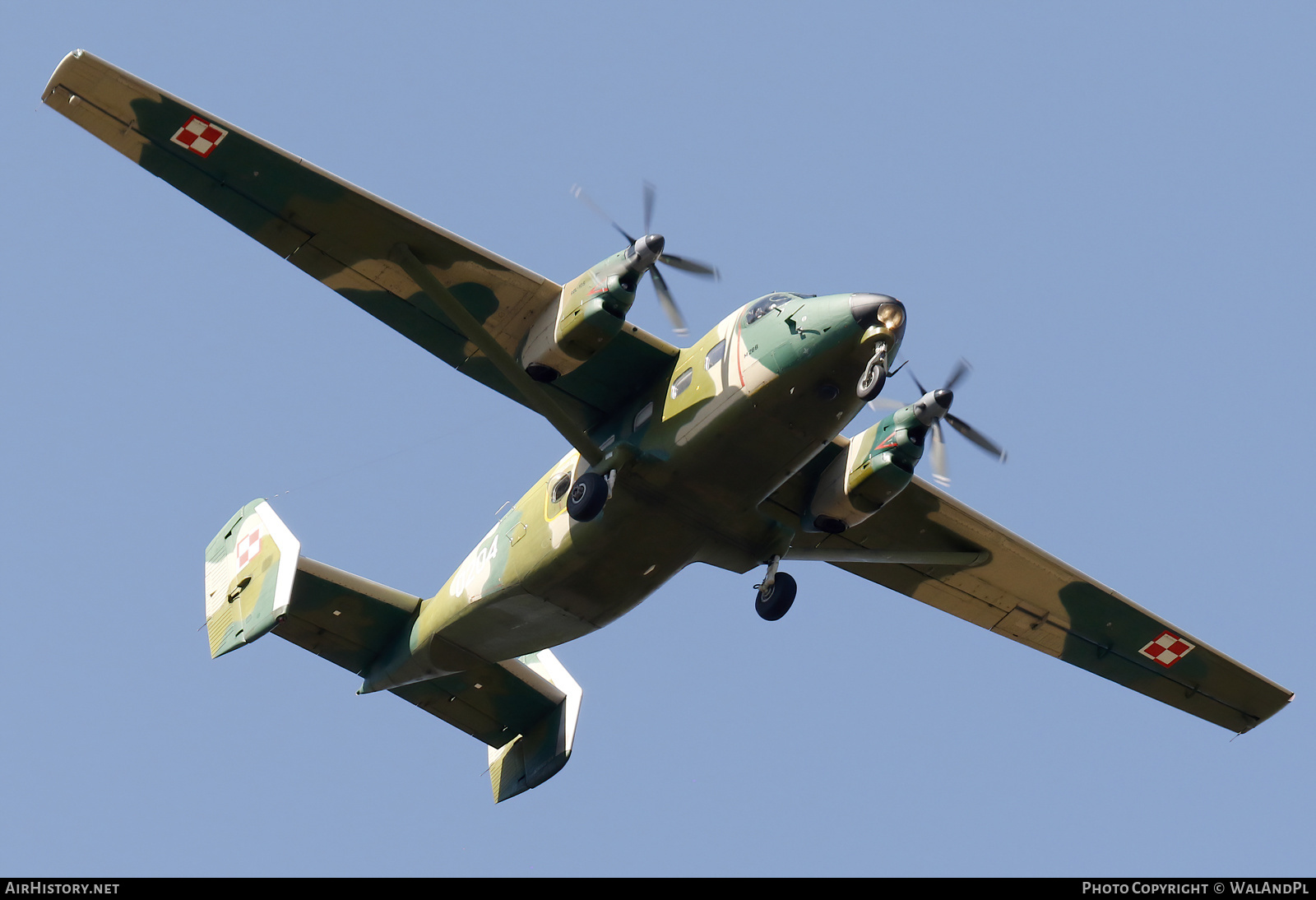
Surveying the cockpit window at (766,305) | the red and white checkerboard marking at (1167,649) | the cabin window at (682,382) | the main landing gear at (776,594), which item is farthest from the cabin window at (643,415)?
the red and white checkerboard marking at (1167,649)

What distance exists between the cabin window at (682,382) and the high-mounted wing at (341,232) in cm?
57

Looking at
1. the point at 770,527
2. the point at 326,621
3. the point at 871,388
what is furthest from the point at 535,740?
the point at 871,388

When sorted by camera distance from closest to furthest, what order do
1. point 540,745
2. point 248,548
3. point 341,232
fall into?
point 341,232
point 248,548
point 540,745

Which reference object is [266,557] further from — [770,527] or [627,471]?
[770,527]

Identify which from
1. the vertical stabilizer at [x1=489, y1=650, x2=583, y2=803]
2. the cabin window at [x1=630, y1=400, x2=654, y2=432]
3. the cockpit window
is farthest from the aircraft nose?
the vertical stabilizer at [x1=489, y1=650, x2=583, y2=803]

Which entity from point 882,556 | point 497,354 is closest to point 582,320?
point 497,354

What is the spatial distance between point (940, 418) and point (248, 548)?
1107 cm

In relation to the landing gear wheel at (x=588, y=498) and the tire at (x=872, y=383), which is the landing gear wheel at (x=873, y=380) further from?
the landing gear wheel at (x=588, y=498)

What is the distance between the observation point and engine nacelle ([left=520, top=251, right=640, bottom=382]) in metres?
19.9

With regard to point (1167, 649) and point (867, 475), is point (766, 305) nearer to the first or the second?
point (867, 475)

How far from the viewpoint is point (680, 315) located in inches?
811

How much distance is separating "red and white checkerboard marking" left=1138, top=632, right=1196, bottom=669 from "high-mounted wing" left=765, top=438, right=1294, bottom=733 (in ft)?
0.06

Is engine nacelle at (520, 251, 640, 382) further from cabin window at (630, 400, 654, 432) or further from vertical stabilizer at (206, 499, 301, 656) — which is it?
vertical stabilizer at (206, 499, 301, 656)

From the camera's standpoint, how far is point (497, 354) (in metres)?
20.1
